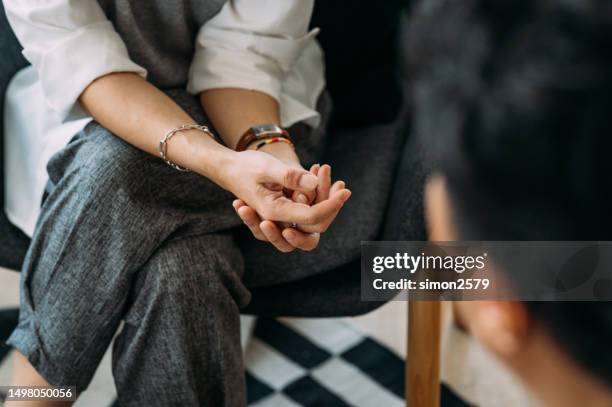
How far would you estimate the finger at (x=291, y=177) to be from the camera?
0.90 m

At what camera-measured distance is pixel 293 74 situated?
1204 mm

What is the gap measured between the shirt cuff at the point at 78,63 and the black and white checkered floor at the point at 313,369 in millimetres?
595

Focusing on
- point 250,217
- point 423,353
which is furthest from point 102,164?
point 423,353

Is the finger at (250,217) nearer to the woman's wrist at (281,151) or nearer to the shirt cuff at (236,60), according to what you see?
the woman's wrist at (281,151)

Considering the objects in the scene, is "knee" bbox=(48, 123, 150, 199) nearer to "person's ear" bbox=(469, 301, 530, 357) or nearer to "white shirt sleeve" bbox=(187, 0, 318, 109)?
"white shirt sleeve" bbox=(187, 0, 318, 109)

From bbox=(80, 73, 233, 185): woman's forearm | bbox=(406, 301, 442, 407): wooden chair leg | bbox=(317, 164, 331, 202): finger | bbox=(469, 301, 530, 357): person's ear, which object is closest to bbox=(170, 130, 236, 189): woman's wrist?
bbox=(80, 73, 233, 185): woman's forearm

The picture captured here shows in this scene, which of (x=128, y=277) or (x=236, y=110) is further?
(x=236, y=110)

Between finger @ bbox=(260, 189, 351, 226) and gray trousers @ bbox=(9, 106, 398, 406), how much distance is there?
0.12 meters

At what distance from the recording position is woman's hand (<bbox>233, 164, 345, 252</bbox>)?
912 millimetres

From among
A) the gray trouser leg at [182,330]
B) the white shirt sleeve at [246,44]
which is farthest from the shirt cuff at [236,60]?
the gray trouser leg at [182,330]

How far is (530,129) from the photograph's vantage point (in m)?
0.43

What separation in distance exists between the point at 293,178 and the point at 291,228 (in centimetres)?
7

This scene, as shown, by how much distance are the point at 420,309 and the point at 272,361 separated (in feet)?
1.43

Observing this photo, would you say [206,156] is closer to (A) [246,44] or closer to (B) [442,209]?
(A) [246,44]
